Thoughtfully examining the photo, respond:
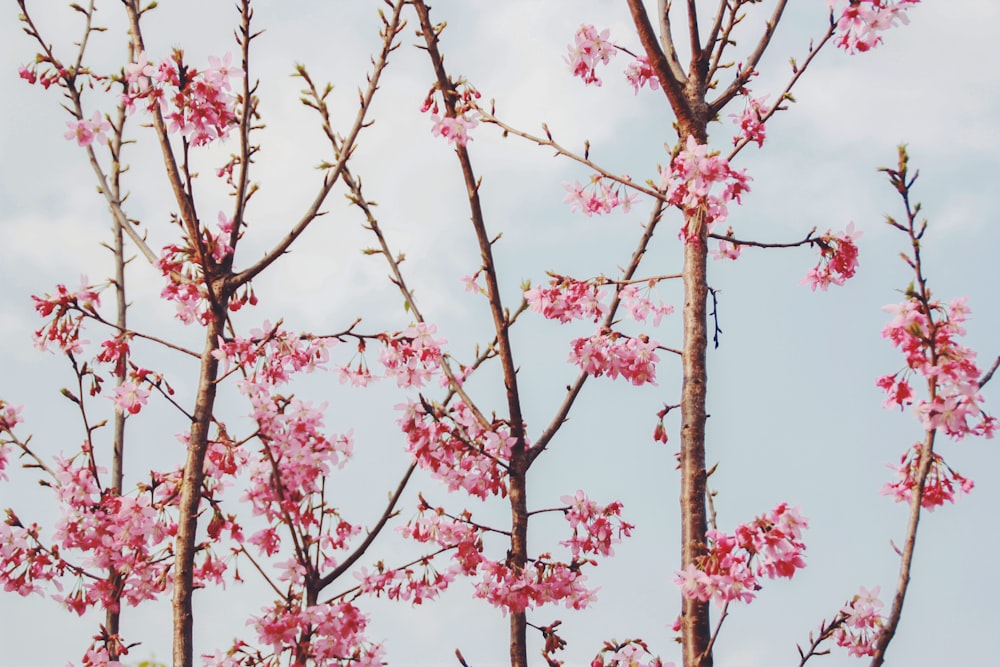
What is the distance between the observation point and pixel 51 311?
5492 millimetres

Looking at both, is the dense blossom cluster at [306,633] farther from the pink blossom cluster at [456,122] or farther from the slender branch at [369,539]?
the pink blossom cluster at [456,122]

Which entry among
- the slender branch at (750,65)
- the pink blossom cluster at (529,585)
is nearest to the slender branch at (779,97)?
the slender branch at (750,65)

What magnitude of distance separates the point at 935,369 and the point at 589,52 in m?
3.01

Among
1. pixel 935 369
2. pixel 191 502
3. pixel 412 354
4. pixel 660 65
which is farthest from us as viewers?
pixel 412 354

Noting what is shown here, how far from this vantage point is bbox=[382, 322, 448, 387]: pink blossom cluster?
18.0 ft

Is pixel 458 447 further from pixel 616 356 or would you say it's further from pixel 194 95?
pixel 194 95

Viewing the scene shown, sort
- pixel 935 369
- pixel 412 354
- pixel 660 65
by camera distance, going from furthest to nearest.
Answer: pixel 412 354
pixel 660 65
pixel 935 369

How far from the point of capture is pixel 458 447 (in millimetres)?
5414

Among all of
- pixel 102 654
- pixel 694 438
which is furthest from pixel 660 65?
pixel 102 654

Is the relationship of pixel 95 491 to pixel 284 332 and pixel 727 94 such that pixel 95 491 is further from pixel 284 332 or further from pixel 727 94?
pixel 727 94

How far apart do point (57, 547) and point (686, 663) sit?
3.99 metres

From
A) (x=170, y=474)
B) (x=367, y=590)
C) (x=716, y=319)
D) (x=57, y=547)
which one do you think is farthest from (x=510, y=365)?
(x=57, y=547)

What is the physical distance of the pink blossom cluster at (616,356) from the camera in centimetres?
520

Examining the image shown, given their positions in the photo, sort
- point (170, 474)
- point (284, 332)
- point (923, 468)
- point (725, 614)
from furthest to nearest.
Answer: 1. point (170, 474)
2. point (284, 332)
3. point (725, 614)
4. point (923, 468)
